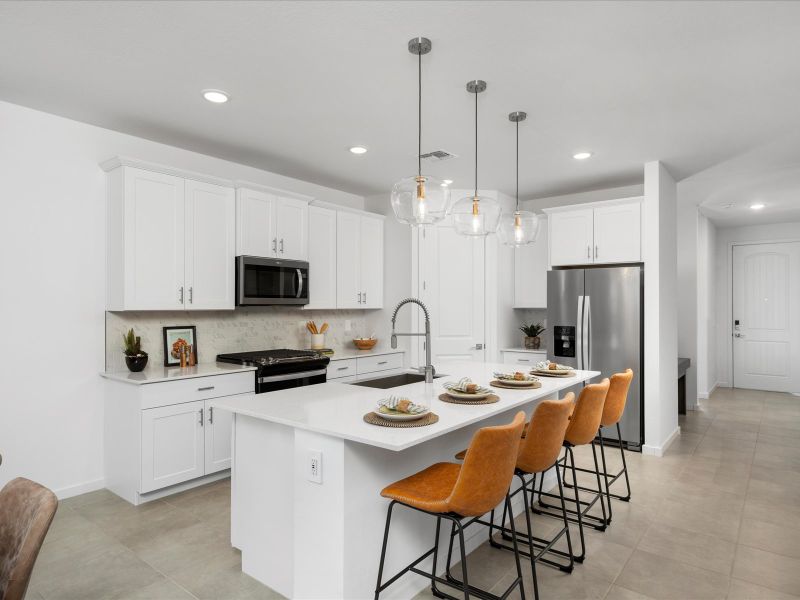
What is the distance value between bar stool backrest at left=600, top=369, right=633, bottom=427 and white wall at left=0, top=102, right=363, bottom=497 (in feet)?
11.5

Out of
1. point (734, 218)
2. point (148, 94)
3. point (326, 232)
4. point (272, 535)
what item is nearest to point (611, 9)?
point (148, 94)

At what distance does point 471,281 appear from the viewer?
215 inches

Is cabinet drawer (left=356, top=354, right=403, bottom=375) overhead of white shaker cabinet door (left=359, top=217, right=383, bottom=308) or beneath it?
beneath

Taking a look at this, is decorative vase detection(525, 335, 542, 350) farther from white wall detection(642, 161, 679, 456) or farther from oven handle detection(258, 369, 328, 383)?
oven handle detection(258, 369, 328, 383)

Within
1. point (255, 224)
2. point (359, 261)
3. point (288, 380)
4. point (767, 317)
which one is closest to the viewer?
point (288, 380)

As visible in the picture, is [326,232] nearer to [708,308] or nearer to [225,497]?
[225,497]

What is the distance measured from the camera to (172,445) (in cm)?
337

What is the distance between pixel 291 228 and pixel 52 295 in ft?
6.31

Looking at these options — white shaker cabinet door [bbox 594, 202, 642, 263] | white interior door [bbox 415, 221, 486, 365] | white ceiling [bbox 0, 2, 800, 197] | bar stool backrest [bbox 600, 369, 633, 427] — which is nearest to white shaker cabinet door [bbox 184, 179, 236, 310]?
white ceiling [bbox 0, 2, 800, 197]

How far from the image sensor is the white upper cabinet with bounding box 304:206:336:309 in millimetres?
4797

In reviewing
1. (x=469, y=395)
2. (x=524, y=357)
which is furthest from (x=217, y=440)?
(x=524, y=357)

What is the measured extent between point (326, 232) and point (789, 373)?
7.34 meters

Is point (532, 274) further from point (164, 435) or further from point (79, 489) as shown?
point (79, 489)

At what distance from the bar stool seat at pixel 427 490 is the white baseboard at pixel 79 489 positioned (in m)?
2.58
